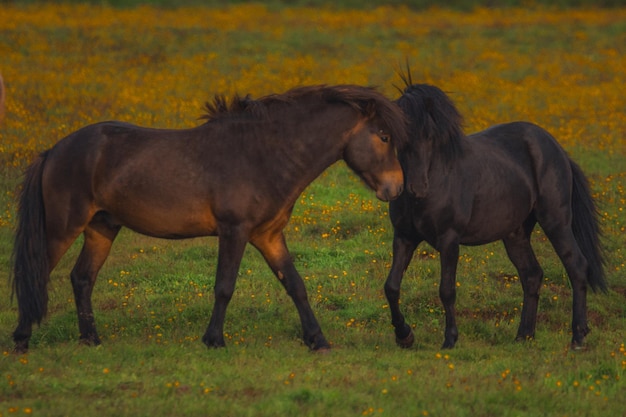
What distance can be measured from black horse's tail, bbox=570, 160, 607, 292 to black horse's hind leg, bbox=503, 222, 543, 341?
1.58 ft

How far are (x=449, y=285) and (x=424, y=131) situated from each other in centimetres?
140

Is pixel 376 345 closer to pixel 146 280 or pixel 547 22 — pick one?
pixel 146 280

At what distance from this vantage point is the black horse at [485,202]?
9250 mm

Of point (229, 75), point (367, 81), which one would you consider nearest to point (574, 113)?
point (367, 81)

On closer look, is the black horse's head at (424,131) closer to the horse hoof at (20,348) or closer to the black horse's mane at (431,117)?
the black horse's mane at (431,117)

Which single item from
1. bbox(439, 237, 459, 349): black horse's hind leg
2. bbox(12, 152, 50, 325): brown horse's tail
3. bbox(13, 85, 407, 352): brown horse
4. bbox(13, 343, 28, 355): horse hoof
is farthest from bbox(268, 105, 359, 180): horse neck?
bbox(13, 343, 28, 355): horse hoof

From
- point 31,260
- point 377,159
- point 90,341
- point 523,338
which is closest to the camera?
point 377,159

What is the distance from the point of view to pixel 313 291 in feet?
37.7

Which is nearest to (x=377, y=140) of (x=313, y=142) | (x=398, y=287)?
(x=313, y=142)

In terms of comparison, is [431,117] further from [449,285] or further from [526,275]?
[526,275]

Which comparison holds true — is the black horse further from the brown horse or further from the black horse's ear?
the brown horse

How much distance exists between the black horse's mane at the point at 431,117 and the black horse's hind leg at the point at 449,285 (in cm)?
83

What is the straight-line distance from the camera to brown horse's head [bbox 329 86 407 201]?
29.0ft

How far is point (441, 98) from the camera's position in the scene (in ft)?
30.5
